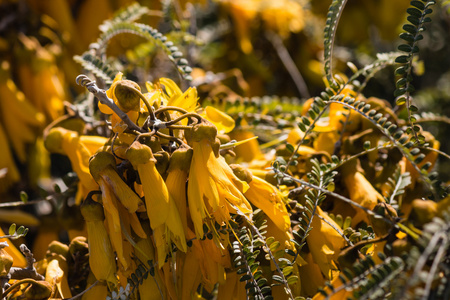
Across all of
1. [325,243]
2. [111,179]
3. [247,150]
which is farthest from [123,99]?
[247,150]

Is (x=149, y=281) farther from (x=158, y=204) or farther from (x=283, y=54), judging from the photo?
(x=283, y=54)

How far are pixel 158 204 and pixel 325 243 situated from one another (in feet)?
0.91

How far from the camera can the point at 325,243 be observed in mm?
883

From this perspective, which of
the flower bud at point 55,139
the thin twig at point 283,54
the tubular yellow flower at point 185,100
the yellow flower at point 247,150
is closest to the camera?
the tubular yellow flower at point 185,100

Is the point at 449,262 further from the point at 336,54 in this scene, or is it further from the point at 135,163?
the point at 336,54

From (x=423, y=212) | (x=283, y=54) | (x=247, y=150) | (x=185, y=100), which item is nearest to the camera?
(x=423, y=212)

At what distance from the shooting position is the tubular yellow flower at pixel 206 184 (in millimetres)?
790

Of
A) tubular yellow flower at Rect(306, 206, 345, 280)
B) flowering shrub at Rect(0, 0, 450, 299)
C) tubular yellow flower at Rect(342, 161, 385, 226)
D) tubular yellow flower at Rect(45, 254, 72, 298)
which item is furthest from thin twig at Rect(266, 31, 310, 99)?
tubular yellow flower at Rect(45, 254, 72, 298)

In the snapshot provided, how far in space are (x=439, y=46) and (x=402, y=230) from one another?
1.70 m

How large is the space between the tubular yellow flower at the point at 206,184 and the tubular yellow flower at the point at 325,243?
14 cm

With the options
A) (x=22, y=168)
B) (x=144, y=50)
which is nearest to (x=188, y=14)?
(x=144, y=50)

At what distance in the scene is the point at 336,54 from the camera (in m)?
2.16

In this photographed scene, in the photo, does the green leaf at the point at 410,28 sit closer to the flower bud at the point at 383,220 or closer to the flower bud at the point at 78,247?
the flower bud at the point at 383,220

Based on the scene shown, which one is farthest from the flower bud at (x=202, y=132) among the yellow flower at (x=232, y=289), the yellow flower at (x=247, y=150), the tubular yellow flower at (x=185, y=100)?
the yellow flower at (x=247, y=150)
